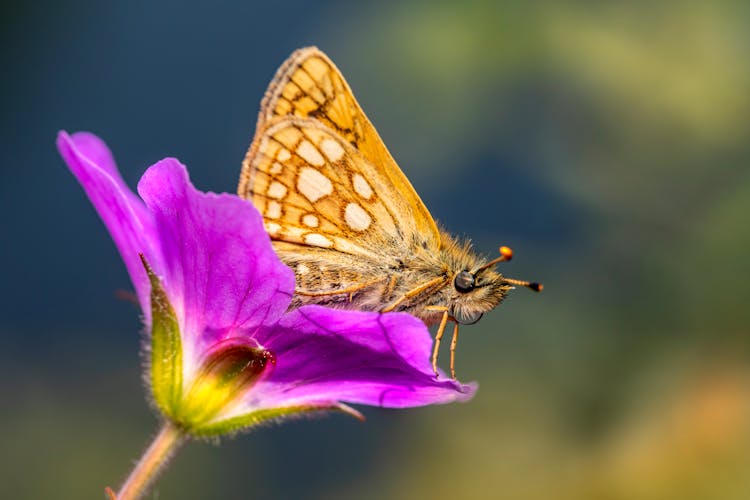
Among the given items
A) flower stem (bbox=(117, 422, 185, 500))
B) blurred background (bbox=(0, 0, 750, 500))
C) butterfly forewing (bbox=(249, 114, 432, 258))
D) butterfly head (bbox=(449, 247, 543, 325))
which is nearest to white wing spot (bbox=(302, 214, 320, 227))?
butterfly forewing (bbox=(249, 114, 432, 258))

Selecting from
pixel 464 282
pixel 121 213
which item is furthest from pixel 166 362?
pixel 464 282

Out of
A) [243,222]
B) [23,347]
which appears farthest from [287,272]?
[23,347]

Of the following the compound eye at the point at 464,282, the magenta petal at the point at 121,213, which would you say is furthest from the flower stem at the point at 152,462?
the compound eye at the point at 464,282

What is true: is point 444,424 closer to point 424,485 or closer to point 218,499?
point 424,485

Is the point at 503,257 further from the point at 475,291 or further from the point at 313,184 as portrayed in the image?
the point at 313,184

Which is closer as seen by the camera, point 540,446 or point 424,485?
point 540,446

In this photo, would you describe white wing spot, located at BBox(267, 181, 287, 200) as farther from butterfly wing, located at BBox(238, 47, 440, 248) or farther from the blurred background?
the blurred background
